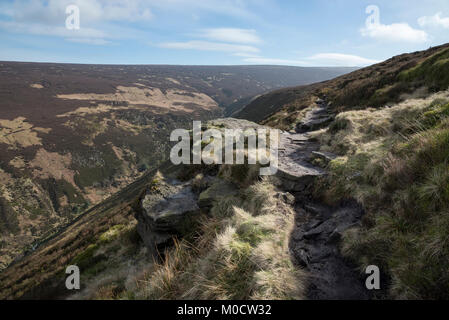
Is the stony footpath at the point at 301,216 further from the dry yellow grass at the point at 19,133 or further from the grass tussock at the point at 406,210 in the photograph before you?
the dry yellow grass at the point at 19,133

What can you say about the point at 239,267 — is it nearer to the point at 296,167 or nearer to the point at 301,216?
the point at 301,216

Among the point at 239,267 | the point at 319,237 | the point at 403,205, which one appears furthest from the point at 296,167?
the point at 239,267

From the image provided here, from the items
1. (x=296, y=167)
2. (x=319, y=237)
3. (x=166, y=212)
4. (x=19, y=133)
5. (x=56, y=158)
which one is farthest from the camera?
(x=19, y=133)

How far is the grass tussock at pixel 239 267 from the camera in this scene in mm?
3783

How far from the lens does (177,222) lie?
27.9ft

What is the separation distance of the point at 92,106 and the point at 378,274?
23446 cm

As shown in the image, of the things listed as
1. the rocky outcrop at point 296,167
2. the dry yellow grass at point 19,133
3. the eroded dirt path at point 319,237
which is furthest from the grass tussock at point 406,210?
the dry yellow grass at point 19,133

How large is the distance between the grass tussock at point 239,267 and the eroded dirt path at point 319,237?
0.88 ft

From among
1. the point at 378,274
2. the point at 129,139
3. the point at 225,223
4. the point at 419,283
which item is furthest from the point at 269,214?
the point at 129,139

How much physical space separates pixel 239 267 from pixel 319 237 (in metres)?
2.05

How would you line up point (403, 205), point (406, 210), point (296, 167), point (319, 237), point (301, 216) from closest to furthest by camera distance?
point (406, 210), point (403, 205), point (319, 237), point (301, 216), point (296, 167)

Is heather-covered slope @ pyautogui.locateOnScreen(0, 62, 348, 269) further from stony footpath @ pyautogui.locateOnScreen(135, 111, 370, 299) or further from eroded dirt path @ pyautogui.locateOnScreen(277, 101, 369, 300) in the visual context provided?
eroded dirt path @ pyautogui.locateOnScreen(277, 101, 369, 300)

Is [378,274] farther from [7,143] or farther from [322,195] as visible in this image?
[7,143]

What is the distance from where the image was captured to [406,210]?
401 cm
